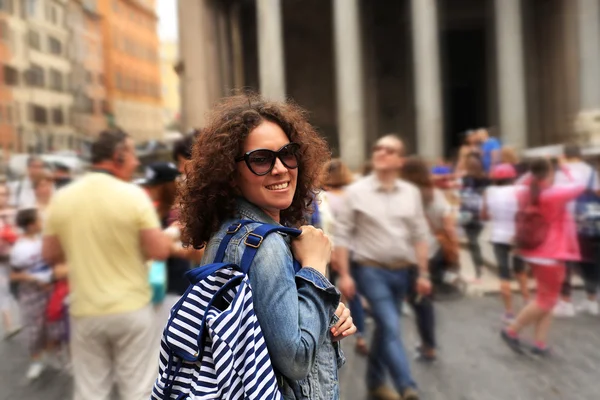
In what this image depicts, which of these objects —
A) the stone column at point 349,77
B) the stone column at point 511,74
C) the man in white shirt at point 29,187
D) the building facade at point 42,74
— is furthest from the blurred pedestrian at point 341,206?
the building facade at point 42,74

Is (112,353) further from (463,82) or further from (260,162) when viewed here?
(463,82)

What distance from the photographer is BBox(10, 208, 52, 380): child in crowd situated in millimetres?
6876

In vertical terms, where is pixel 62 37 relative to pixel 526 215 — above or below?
above

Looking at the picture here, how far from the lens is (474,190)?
10234mm

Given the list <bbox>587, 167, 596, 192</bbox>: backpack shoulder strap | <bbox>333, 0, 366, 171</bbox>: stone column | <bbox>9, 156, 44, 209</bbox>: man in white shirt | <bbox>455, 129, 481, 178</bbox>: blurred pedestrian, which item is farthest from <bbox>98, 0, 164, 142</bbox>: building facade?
<bbox>587, 167, 596, 192</bbox>: backpack shoulder strap

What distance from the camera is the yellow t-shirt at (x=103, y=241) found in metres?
4.18

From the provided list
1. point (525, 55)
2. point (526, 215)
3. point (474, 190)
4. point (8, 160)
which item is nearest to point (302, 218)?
point (526, 215)

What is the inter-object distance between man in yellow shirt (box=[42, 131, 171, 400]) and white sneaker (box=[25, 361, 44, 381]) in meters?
2.60

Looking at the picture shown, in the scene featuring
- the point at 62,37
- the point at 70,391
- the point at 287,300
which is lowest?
the point at 70,391

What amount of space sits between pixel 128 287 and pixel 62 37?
45404mm

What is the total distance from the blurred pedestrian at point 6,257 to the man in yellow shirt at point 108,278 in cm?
377

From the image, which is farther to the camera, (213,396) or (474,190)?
(474,190)

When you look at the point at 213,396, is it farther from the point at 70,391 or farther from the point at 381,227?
the point at 70,391

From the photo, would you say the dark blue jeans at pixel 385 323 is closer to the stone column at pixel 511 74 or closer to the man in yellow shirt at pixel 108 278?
the man in yellow shirt at pixel 108 278
